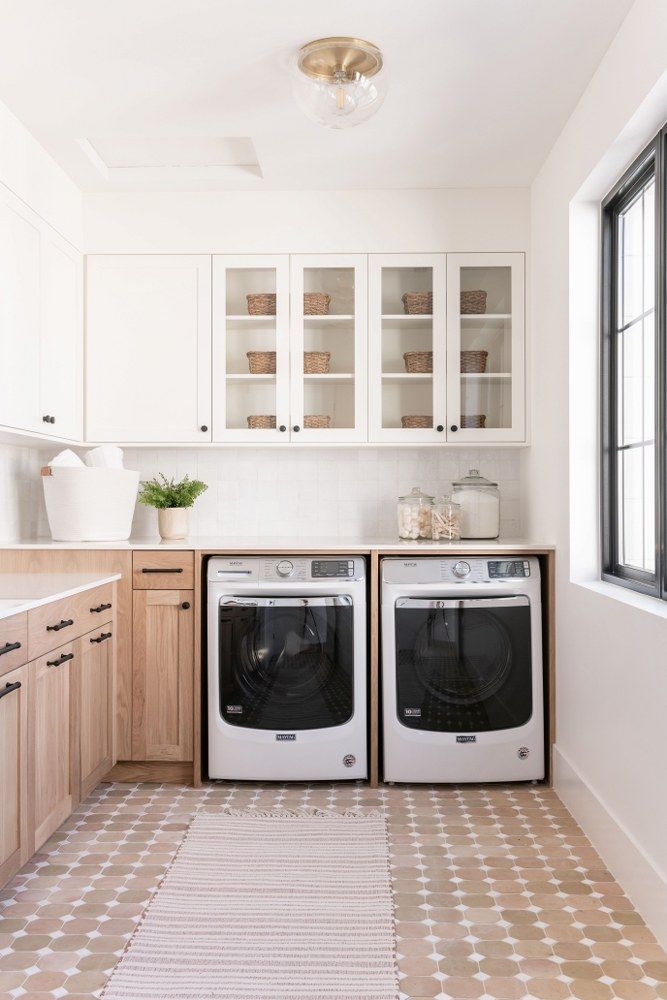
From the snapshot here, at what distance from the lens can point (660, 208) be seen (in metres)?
2.17

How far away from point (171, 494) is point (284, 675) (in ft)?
2.99

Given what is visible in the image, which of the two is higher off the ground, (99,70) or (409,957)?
(99,70)

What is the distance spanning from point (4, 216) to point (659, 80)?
2047 mm

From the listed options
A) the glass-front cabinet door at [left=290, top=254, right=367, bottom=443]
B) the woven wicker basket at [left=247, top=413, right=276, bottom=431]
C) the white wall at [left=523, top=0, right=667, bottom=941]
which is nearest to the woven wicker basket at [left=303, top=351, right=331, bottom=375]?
the glass-front cabinet door at [left=290, top=254, right=367, bottom=443]

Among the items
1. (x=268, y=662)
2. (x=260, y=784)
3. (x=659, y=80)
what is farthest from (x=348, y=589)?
(x=659, y=80)

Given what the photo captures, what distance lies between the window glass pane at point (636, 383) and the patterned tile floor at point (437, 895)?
0.94m

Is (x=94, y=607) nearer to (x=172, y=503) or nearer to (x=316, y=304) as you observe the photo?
(x=172, y=503)

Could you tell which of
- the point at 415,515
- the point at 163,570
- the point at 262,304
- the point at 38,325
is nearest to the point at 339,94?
the point at 262,304

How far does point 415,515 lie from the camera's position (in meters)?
3.41

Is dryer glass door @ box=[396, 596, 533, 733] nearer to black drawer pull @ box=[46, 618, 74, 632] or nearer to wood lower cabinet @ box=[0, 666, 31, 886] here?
black drawer pull @ box=[46, 618, 74, 632]

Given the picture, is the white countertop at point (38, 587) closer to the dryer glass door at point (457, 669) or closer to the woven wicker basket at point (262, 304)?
the dryer glass door at point (457, 669)

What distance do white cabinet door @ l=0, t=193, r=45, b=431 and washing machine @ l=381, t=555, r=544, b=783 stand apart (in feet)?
4.73

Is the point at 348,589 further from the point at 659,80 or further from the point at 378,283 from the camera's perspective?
the point at 659,80

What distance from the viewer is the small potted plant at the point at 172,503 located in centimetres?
337
